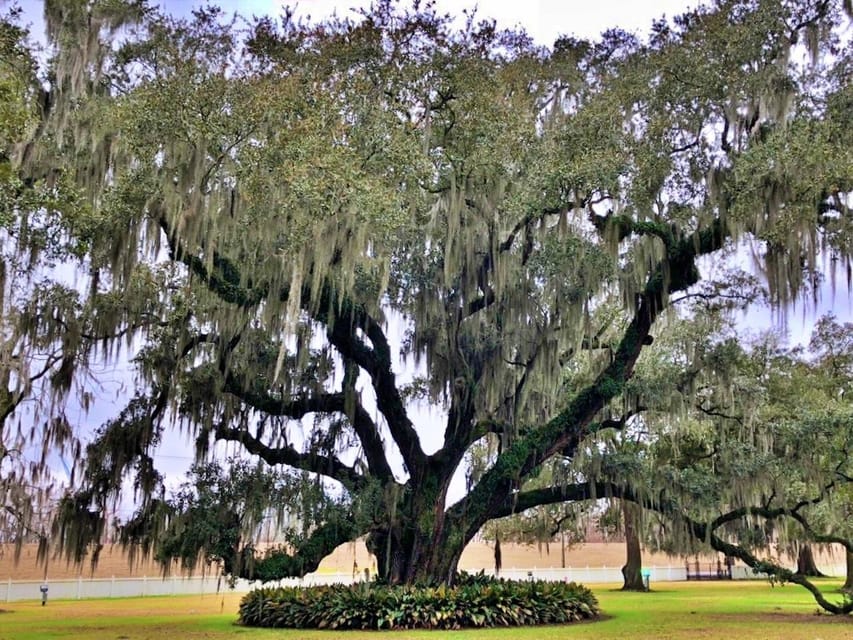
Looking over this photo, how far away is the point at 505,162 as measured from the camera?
1129cm

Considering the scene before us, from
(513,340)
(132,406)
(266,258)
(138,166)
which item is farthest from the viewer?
(132,406)

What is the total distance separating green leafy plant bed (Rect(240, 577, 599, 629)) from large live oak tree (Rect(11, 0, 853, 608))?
663 millimetres

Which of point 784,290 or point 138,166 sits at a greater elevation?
point 138,166

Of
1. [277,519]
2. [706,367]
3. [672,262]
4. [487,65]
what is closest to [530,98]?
[487,65]

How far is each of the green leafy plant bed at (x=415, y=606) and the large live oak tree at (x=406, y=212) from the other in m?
0.66

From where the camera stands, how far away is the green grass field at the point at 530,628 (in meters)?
11.1

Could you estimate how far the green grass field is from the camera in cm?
1113

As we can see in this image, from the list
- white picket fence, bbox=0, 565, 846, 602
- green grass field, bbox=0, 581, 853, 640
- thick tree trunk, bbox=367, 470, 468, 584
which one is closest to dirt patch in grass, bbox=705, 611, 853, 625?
green grass field, bbox=0, 581, 853, 640

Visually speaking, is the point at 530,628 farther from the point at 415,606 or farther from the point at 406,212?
the point at 406,212

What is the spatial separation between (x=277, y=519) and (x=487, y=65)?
7633mm

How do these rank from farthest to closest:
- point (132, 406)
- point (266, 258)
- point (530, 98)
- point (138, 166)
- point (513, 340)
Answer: point (132, 406) → point (513, 340) → point (530, 98) → point (266, 258) → point (138, 166)

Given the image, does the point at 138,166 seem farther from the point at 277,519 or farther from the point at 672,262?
the point at 672,262

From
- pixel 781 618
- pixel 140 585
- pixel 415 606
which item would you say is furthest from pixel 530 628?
pixel 140 585

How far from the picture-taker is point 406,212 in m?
10.6
